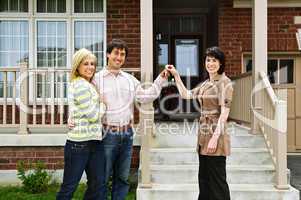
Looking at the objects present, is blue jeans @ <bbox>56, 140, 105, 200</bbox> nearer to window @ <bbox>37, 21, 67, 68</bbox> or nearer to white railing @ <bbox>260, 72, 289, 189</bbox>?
white railing @ <bbox>260, 72, 289, 189</bbox>

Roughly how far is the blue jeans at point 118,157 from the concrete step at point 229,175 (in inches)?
63.5

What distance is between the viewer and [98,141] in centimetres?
373

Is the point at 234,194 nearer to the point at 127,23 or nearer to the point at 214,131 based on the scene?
the point at 214,131

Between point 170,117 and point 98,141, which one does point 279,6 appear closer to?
point 170,117

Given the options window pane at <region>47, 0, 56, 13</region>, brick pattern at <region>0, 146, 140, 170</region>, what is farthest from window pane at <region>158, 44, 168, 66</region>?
brick pattern at <region>0, 146, 140, 170</region>

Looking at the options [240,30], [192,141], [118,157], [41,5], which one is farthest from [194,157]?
[41,5]

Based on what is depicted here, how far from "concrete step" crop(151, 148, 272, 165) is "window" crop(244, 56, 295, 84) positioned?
3.77 m

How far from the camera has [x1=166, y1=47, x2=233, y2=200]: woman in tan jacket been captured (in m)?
3.84

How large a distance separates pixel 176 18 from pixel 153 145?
4744 millimetres

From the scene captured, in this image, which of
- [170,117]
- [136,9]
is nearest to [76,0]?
[136,9]

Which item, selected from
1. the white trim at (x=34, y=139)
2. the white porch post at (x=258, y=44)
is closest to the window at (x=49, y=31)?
the white trim at (x=34, y=139)

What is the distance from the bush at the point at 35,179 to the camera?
6.11 m

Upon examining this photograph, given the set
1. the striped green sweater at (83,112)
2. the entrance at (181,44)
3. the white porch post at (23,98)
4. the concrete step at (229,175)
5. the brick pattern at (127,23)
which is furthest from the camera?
the entrance at (181,44)

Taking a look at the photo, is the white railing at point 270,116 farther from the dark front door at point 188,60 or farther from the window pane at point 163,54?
the window pane at point 163,54
